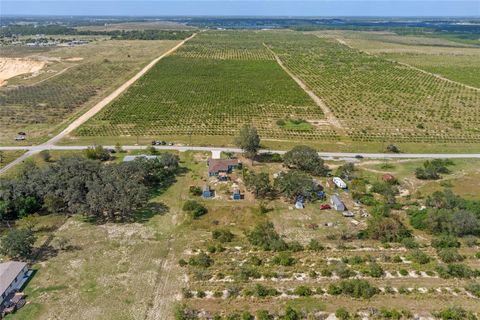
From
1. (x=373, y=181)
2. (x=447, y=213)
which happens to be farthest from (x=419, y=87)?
(x=447, y=213)

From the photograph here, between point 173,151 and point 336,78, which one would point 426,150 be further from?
point 336,78

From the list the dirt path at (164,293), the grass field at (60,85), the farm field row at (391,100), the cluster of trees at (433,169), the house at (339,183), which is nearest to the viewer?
the dirt path at (164,293)

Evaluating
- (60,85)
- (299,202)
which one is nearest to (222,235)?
(299,202)

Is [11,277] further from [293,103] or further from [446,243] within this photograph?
[293,103]

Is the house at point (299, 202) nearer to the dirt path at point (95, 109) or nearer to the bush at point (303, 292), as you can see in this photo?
the bush at point (303, 292)

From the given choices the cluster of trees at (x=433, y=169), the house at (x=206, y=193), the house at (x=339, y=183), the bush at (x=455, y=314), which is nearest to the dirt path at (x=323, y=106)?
the cluster of trees at (x=433, y=169)
